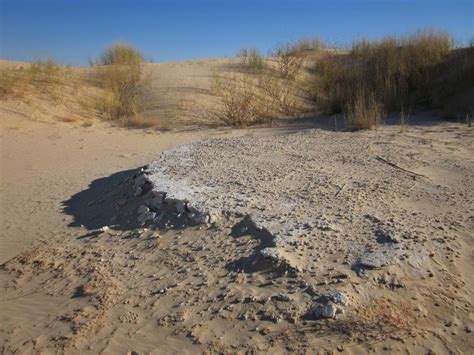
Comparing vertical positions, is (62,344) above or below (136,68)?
below

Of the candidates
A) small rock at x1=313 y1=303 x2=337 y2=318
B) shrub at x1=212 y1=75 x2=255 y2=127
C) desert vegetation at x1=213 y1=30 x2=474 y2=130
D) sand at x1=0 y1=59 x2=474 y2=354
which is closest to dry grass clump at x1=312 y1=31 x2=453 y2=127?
desert vegetation at x1=213 y1=30 x2=474 y2=130

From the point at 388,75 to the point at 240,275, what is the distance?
27.9ft

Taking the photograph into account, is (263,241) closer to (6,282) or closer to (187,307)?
(187,307)

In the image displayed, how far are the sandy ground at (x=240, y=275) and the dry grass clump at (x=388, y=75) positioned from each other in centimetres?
455

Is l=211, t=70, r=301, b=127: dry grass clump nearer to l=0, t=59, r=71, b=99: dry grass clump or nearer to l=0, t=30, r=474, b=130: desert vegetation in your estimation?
l=0, t=30, r=474, b=130: desert vegetation

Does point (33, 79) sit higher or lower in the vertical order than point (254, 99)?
higher

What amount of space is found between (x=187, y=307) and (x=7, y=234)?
2710 mm

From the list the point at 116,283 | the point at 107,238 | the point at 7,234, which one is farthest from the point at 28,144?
the point at 116,283

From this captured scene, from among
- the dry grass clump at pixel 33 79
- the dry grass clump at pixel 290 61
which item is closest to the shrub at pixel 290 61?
the dry grass clump at pixel 290 61

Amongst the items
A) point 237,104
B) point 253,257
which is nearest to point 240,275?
point 253,257

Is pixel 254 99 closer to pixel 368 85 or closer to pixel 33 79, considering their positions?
pixel 368 85

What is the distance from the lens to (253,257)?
3580 millimetres

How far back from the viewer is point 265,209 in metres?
4.25

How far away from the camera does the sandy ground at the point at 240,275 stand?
289 centimetres
